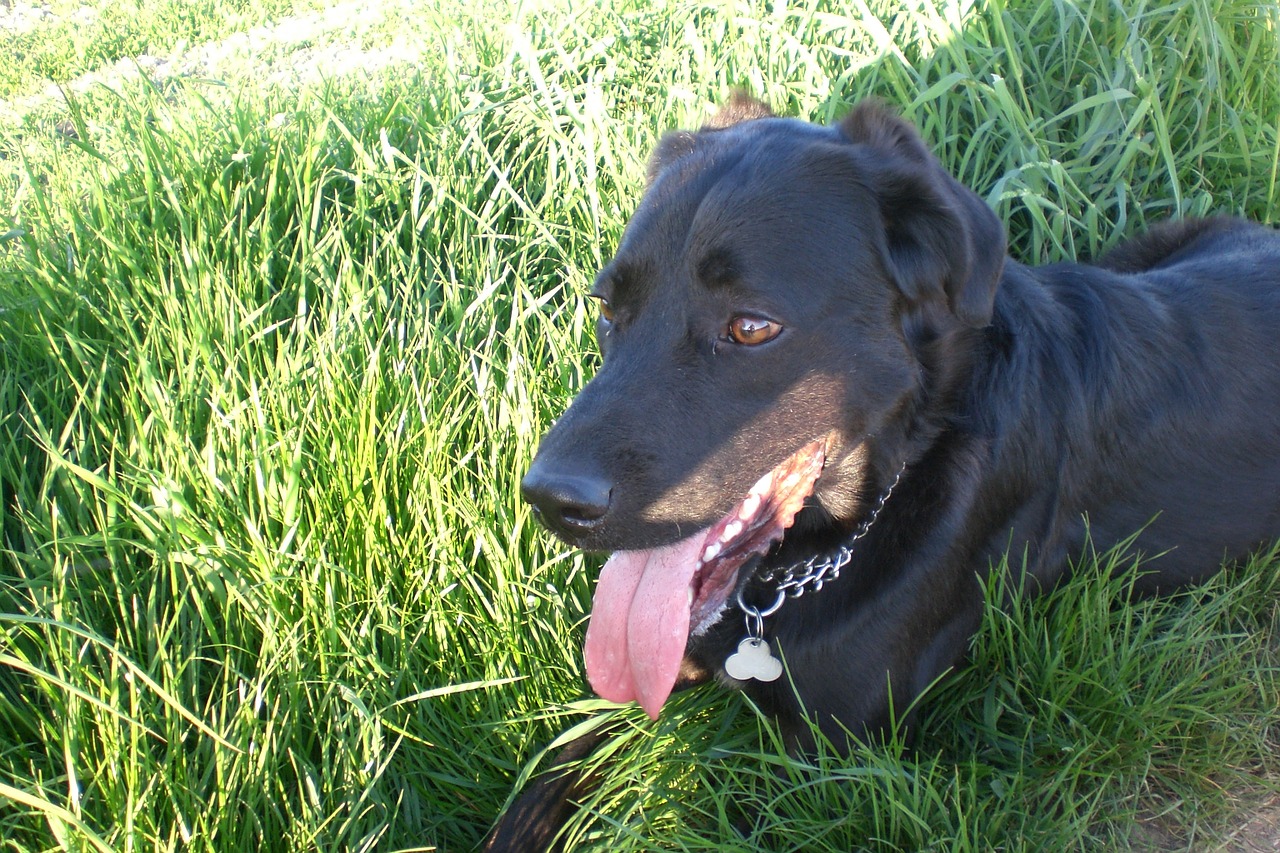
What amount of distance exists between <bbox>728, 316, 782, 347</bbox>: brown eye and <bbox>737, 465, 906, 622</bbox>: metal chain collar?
44cm

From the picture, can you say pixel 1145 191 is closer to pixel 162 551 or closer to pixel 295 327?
pixel 295 327

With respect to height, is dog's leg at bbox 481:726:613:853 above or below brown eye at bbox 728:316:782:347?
below

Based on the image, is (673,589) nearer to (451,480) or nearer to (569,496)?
(569,496)

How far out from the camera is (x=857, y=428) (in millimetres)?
1879

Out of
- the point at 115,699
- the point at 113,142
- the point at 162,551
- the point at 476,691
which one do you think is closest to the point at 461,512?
the point at 476,691

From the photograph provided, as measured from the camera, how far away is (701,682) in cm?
221

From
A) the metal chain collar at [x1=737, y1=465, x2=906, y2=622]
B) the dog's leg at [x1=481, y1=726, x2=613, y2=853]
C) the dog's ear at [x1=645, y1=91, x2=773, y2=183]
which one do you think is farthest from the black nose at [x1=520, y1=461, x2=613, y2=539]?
the dog's ear at [x1=645, y1=91, x2=773, y2=183]

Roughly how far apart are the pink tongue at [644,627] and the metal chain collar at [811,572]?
187 millimetres

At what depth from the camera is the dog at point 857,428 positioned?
5.88 feet

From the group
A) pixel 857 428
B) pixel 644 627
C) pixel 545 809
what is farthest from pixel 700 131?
pixel 545 809

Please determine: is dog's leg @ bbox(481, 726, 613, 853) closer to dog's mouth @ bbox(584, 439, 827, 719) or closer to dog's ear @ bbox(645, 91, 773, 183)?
dog's mouth @ bbox(584, 439, 827, 719)

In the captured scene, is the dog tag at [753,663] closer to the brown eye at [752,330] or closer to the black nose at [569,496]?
the black nose at [569,496]

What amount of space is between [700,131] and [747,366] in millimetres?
916

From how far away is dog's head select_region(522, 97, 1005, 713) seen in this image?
5.73 feet
